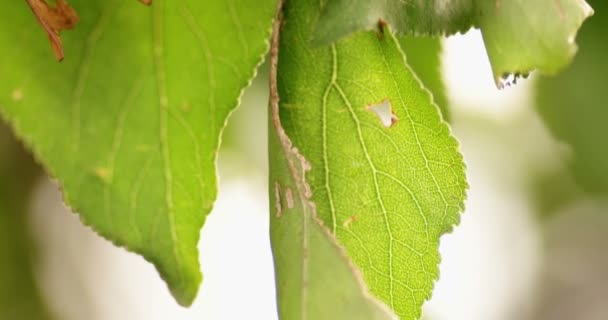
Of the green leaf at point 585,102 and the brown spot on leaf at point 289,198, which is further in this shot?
the green leaf at point 585,102

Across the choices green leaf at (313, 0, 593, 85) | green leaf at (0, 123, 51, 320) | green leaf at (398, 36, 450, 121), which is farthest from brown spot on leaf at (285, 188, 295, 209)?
green leaf at (0, 123, 51, 320)

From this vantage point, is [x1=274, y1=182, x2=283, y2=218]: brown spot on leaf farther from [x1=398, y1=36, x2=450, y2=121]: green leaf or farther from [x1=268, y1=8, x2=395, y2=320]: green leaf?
[x1=398, y1=36, x2=450, y2=121]: green leaf

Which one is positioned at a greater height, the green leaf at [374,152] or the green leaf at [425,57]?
the green leaf at [425,57]

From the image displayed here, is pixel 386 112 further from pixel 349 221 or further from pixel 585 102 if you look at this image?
pixel 585 102


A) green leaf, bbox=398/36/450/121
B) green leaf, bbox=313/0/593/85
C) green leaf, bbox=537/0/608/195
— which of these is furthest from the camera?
green leaf, bbox=537/0/608/195

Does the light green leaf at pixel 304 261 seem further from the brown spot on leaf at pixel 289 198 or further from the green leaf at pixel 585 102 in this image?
the green leaf at pixel 585 102

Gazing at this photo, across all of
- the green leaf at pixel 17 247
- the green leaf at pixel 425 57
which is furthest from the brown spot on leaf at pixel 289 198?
the green leaf at pixel 17 247
